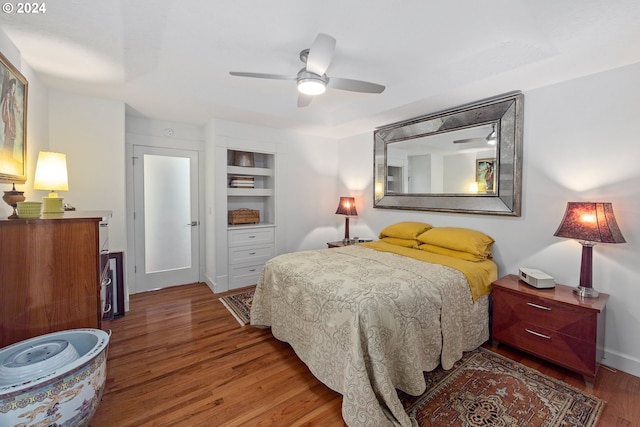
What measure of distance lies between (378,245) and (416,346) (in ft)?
5.39

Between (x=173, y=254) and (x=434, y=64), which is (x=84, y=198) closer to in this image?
(x=173, y=254)

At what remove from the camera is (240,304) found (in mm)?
3316

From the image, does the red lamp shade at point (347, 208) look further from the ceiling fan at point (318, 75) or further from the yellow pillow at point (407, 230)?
the ceiling fan at point (318, 75)

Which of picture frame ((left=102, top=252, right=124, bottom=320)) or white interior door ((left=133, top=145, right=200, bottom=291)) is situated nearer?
picture frame ((left=102, top=252, right=124, bottom=320))

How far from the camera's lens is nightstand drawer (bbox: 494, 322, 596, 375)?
1.89m

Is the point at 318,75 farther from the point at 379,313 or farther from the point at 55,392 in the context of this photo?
the point at 55,392

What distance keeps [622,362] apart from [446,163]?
2.22m

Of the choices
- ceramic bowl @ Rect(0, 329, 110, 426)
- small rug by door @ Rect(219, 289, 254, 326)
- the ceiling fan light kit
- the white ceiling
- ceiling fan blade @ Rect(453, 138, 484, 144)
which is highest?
the white ceiling

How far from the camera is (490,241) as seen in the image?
2.73 meters

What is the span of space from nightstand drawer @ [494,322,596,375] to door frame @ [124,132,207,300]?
390cm

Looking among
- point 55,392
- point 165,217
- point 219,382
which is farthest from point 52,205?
point 165,217

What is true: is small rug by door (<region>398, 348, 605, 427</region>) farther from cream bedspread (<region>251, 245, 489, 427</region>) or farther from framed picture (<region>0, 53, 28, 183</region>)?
framed picture (<region>0, 53, 28, 183</region>)

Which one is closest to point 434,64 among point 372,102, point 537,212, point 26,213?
point 372,102

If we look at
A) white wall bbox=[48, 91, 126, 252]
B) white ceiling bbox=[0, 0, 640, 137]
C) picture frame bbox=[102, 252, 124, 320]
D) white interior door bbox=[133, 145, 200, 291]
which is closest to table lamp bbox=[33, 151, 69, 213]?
white ceiling bbox=[0, 0, 640, 137]
